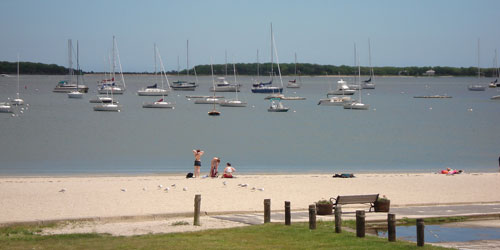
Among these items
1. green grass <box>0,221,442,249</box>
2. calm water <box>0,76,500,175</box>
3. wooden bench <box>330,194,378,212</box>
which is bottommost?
calm water <box>0,76,500,175</box>

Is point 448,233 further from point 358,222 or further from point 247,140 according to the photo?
point 247,140

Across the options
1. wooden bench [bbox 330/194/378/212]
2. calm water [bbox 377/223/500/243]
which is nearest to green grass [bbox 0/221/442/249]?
calm water [bbox 377/223/500/243]

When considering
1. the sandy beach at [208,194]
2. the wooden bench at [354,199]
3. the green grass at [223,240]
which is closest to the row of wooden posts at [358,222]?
the green grass at [223,240]

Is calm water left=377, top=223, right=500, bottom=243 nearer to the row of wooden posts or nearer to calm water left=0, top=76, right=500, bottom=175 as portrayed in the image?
the row of wooden posts

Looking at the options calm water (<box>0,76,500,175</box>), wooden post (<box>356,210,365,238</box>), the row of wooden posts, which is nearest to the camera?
the row of wooden posts

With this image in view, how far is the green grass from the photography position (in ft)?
52.2

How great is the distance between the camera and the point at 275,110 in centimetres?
10900

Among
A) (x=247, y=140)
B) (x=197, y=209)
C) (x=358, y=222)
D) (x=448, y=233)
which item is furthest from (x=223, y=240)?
(x=247, y=140)

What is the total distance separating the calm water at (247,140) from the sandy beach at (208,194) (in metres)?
12.6

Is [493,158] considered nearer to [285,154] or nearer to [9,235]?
[285,154]

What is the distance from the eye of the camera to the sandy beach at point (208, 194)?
885 inches

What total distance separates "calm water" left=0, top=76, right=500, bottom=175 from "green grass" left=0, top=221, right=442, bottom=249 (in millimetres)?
24792

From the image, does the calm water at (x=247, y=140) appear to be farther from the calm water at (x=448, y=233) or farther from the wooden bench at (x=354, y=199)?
the calm water at (x=448, y=233)

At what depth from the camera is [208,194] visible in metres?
26.1
